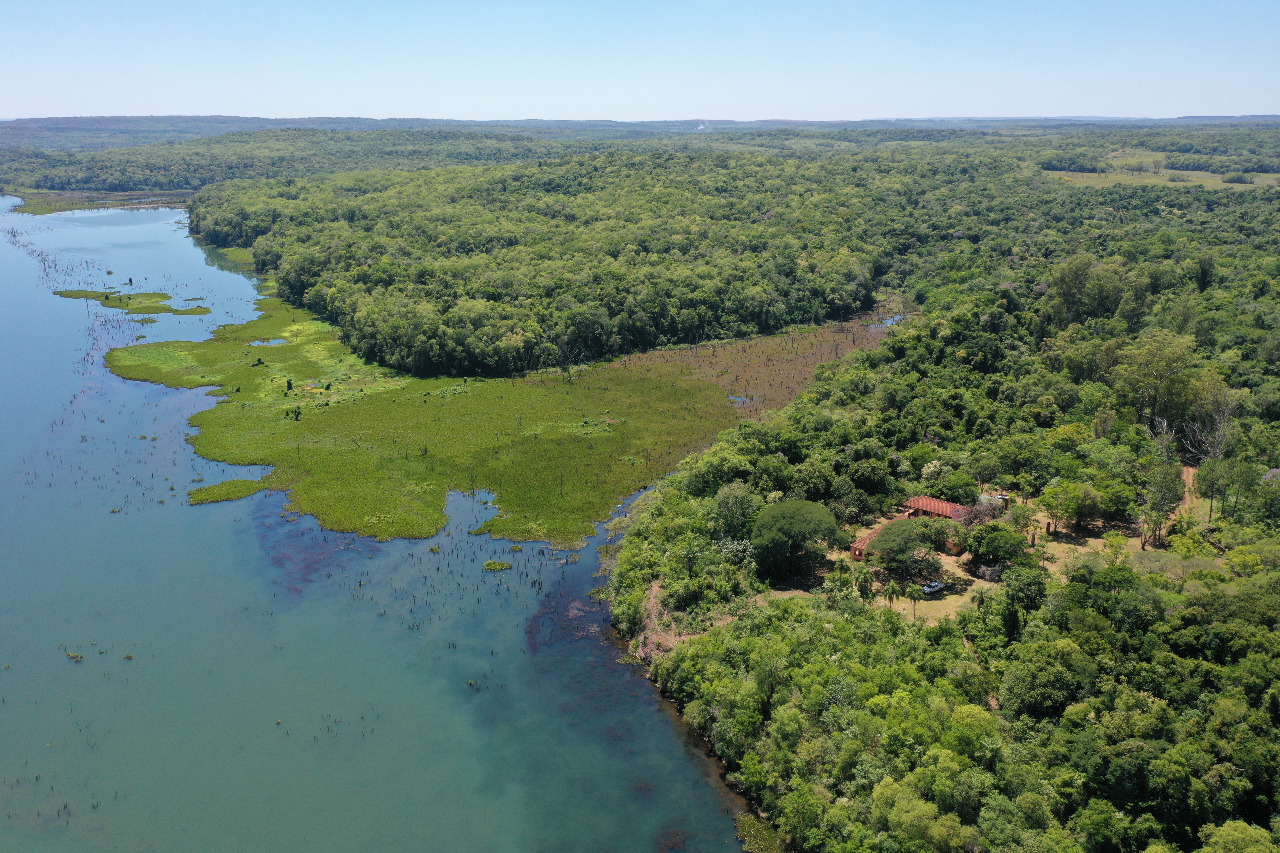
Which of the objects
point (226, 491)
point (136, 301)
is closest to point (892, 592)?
point (226, 491)

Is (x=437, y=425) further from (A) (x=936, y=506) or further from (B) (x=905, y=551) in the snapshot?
A: (B) (x=905, y=551)

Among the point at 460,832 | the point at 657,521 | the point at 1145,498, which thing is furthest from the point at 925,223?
the point at 460,832

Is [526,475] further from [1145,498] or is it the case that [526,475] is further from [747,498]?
[1145,498]

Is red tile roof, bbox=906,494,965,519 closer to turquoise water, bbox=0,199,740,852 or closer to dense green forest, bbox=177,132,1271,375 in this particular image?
turquoise water, bbox=0,199,740,852

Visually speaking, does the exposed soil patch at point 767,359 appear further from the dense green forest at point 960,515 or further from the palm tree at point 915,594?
the palm tree at point 915,594

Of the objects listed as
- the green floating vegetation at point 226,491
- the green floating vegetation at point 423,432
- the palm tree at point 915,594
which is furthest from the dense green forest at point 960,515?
the green floating vegetation at point 226,491

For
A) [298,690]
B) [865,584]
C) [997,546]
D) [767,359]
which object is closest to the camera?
[298,690]
